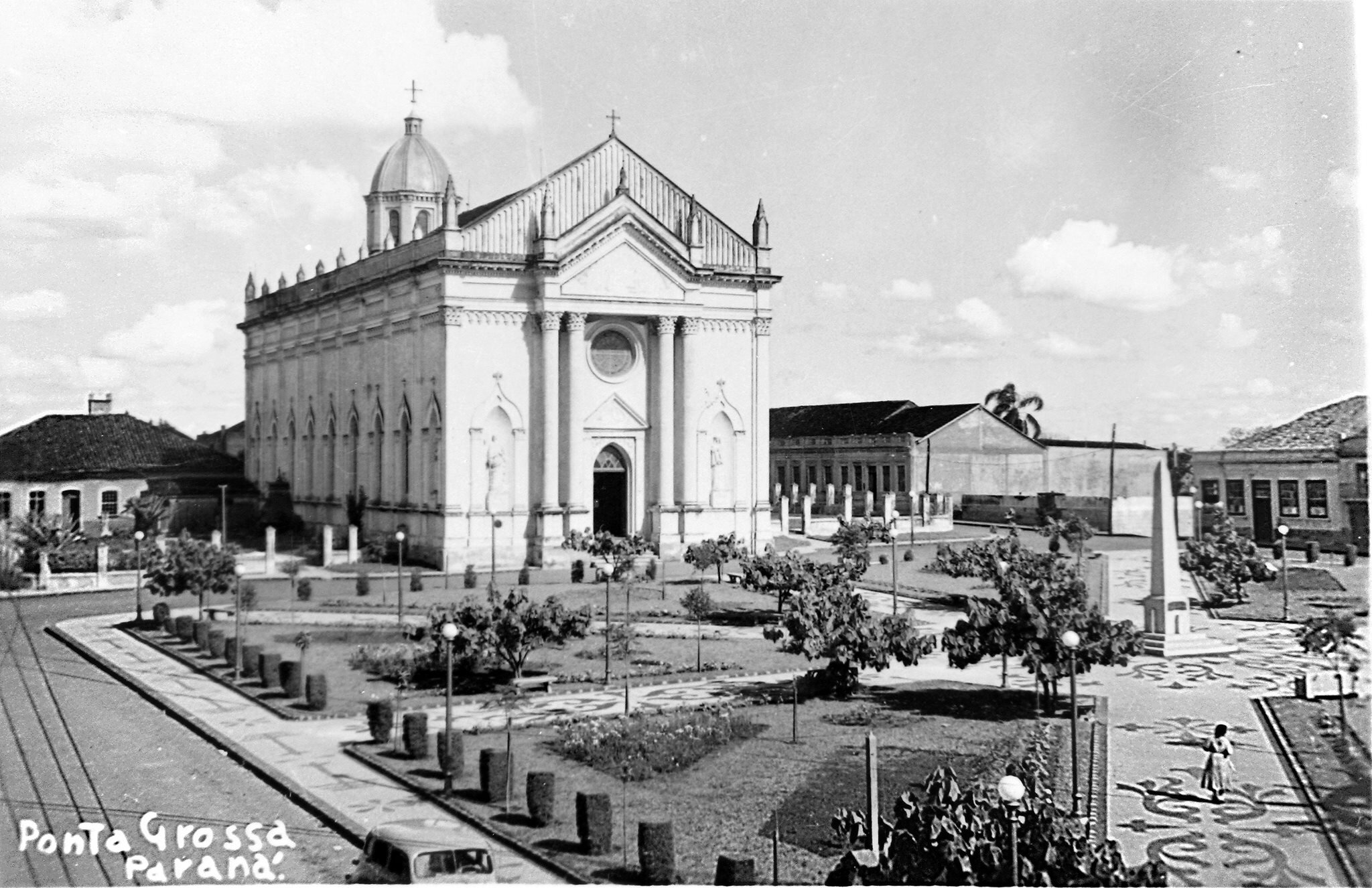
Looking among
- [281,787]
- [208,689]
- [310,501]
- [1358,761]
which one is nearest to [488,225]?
[310,501]

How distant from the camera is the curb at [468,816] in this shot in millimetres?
12281

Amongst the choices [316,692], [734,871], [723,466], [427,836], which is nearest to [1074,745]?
[734,871]

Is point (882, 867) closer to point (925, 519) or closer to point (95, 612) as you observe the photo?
point (925, 519)

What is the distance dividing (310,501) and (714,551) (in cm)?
738

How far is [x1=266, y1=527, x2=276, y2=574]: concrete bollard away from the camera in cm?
2077

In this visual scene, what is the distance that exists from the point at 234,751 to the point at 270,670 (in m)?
3.27

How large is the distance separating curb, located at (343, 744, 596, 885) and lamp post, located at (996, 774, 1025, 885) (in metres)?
3.94

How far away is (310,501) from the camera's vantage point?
23203mm

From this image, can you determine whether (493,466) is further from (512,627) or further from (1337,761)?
(1337,761)

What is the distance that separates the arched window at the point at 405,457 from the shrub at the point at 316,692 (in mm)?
10280

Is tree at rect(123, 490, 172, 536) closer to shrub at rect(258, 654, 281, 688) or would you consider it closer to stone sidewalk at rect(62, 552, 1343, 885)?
stone sidewalk at rect(62, 552, 1343, 885)

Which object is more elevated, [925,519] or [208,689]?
[925,519]

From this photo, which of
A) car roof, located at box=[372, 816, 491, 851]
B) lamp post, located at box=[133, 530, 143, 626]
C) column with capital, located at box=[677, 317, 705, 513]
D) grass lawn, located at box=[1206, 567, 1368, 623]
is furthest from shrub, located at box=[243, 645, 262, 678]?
grass lawn, located at box=[1206, 567, 1368, 623]

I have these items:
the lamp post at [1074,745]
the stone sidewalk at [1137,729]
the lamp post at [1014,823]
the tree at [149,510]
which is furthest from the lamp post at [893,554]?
the tree at [149,510]
